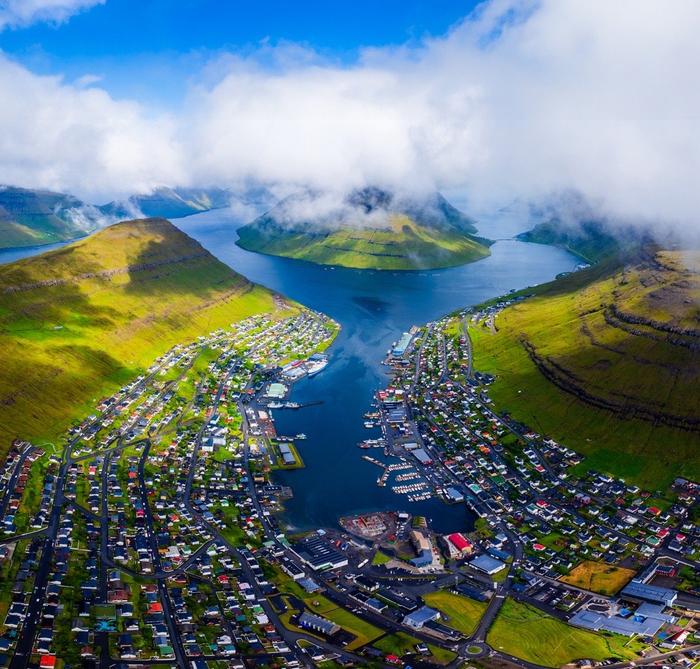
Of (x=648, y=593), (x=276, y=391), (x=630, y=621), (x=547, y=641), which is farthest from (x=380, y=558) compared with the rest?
(x=276, y=391)

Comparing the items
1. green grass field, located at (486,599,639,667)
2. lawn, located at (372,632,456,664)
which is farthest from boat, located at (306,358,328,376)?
lawn, located at (372,632,456,664)

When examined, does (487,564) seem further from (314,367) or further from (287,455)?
(314,367)

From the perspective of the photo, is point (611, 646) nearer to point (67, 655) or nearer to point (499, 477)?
point (499, 477)

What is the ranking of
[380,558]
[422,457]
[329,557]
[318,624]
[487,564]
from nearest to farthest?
1. [318,624]
2. [487,564]
3. [329,557]
4. [380,558]
5. [422,457]

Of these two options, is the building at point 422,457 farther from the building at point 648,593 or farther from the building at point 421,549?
the building at point 648,593

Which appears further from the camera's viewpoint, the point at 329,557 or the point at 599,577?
the point at 329,557

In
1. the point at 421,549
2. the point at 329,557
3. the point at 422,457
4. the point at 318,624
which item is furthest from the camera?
the point at 422,457

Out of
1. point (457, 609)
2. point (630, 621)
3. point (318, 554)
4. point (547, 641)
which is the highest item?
point (630, 621)
